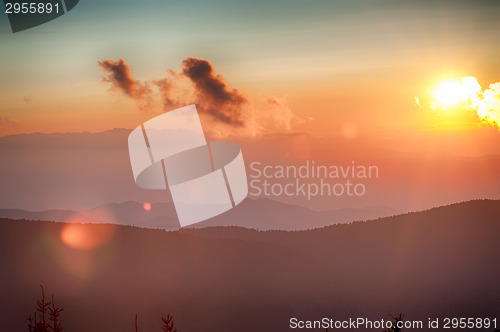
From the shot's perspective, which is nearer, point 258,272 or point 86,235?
point 258,272

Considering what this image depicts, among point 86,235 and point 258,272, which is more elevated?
point 86,235

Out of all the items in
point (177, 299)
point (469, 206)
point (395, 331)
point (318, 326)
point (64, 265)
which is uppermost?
point (469, 206)

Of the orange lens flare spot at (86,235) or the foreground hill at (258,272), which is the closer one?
the foreground hill at (258,272)

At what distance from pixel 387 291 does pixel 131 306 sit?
20751 mm

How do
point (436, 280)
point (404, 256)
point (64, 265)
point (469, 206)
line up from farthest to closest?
point (469, 206), point (404, 256), point (436, 280), point (64, 265)

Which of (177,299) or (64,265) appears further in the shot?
(64,265)

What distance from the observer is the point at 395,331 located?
7465 mm

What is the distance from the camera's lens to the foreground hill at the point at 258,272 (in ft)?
124

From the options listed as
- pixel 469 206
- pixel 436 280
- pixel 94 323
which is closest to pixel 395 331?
pixel 94 323

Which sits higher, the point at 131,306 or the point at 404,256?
the point at 404,256

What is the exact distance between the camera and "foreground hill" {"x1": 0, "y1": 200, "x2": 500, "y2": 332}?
37.9 m

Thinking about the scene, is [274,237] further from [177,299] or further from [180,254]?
[177,299]

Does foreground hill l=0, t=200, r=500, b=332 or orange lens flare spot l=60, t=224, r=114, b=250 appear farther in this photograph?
orange lens flare spot l=60, t=224, r=114, b=250

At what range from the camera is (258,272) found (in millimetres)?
49219
